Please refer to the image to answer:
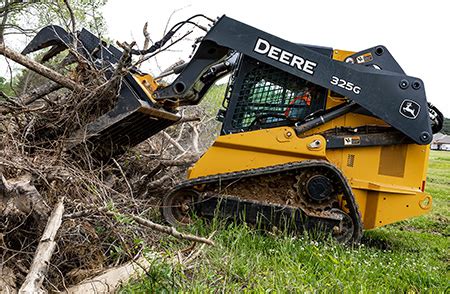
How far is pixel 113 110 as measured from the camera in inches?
179

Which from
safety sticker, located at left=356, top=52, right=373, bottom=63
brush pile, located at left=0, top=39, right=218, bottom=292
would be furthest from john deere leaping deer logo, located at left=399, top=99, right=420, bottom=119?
brush pile, located at left=0, top=39, right=218, bottom=292

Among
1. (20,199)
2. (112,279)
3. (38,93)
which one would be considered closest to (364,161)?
(112,279)

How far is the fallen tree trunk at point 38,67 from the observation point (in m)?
3.93

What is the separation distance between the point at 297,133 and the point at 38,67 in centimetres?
249

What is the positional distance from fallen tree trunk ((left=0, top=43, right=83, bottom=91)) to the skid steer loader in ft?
1.37

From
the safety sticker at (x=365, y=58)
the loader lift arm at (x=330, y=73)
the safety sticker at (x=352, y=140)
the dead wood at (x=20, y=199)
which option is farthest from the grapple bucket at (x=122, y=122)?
the safety sticker at (x=365, y=58)

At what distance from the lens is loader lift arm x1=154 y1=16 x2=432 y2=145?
450 centimetres

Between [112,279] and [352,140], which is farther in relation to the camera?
[352,140]

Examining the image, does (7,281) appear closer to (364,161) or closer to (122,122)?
(122,122)

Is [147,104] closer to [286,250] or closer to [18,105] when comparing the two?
[18,105]

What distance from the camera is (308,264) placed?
348 cm

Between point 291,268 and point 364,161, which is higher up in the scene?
point 364,161

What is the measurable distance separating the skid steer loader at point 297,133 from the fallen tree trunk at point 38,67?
1.37 ft

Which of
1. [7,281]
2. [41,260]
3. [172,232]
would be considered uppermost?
[172,232]
